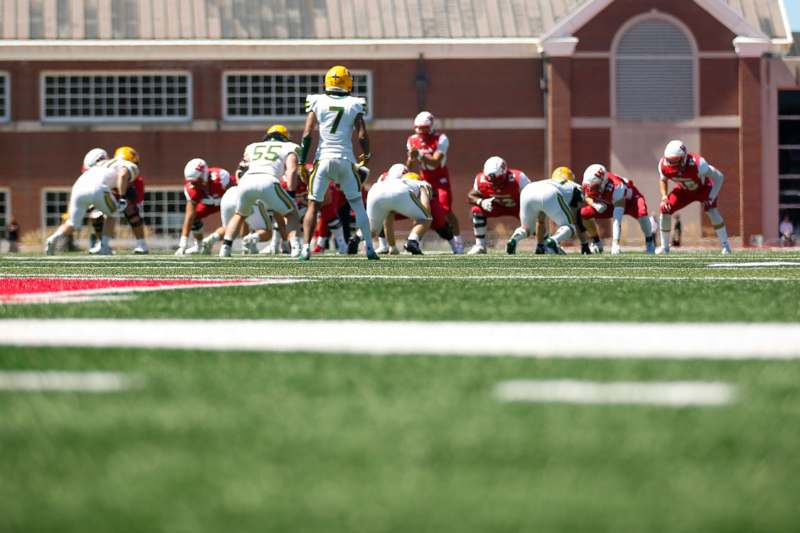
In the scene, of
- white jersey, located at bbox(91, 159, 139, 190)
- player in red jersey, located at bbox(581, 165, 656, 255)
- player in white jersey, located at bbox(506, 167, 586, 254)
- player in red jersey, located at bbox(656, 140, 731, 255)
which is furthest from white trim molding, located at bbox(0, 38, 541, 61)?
player in white jersey, located at bbox(506, 167, 586, 254)

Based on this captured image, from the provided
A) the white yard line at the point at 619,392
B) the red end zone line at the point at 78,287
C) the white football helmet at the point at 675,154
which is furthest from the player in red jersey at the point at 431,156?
the white yard line at the point at 619,392

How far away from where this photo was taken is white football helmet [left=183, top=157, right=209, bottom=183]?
23328mm

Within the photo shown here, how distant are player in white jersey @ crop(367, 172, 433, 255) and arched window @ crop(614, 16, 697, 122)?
20.6 meters

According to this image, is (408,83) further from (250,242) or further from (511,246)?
(511,246)

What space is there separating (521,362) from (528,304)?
2979mm

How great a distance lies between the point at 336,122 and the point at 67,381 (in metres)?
12.1

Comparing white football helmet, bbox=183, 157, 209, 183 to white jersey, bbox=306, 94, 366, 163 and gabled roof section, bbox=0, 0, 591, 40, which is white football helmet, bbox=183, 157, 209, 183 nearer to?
white jersey, bbox=306, 94, 366, 163

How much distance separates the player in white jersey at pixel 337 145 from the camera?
51.9ft

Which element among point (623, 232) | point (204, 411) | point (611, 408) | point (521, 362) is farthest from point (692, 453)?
point (623, 232)

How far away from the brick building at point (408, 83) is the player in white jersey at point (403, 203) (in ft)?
64.4

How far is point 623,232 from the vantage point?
130 feet

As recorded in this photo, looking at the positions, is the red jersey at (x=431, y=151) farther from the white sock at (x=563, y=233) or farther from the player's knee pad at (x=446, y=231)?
the white sock at (x=563, y=233)

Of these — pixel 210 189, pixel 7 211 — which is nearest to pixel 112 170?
pixel 210 189

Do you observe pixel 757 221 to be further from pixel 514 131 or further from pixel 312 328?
pixel 312 328
